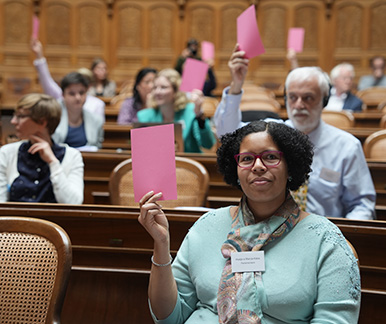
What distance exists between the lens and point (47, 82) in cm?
482

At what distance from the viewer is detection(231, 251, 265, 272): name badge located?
1539 millimetres

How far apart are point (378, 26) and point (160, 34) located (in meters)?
3.55

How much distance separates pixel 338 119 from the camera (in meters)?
4.86

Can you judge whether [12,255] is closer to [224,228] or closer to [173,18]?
[224,228]

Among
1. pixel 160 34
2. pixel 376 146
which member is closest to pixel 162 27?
pixel 160 34

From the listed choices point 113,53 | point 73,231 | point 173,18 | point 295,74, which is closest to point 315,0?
point 173,18

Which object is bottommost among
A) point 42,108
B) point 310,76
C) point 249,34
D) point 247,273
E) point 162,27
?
point 247,273

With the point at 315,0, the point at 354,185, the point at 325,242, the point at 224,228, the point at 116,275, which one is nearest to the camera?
the point at 325,242

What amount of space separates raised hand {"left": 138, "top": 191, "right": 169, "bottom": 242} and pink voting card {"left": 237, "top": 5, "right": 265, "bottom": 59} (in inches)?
46.7

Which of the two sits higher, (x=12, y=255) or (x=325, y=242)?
(x=325, y=242)

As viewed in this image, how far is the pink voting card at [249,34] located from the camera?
2473 mm

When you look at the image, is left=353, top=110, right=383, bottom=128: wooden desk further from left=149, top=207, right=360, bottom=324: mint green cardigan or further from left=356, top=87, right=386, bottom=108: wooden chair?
left=149, top=207, right=360, bottom=324: mint green cardigan

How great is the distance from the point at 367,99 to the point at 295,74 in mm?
4982

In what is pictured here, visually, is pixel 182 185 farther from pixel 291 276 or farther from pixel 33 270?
pixel 291 276
